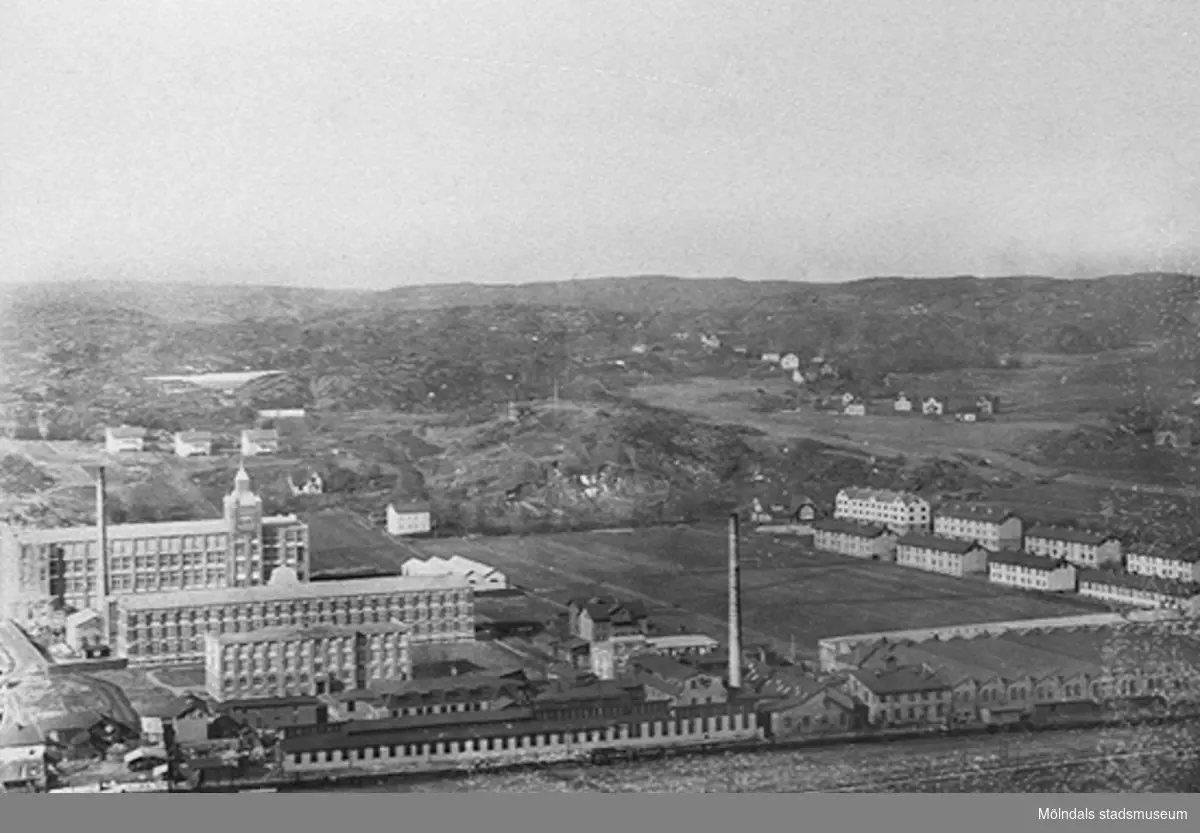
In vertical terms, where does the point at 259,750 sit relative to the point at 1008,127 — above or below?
below

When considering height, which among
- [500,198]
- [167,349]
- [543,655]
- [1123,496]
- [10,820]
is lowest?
[10,820]

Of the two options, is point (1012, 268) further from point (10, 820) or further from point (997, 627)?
point (10, 820)

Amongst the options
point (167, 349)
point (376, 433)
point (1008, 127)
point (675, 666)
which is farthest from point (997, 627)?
point (167, 349)

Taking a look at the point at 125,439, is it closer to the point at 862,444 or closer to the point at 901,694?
the point at 862,444

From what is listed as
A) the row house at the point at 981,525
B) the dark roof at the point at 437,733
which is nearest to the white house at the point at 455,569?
the dark roof at the point at 437,733

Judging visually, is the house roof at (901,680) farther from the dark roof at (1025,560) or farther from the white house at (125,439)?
the white house at (125,439)

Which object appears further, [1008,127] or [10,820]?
[1008,127]

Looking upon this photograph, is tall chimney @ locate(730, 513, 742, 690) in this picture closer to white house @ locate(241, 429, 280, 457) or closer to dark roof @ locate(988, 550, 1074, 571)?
dark roof @ locate(988, 550, 1074, 571)
